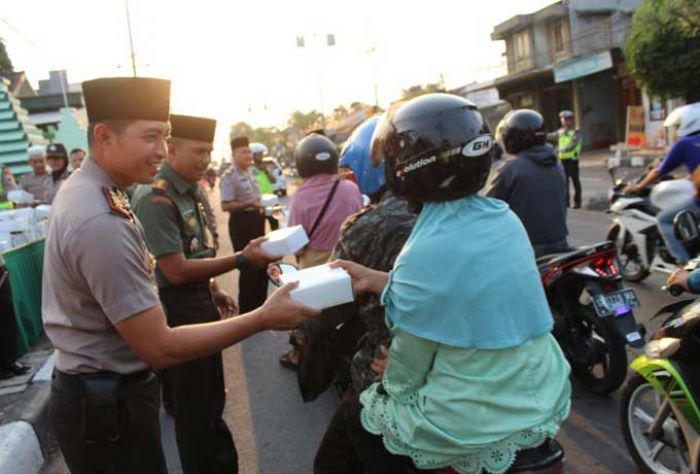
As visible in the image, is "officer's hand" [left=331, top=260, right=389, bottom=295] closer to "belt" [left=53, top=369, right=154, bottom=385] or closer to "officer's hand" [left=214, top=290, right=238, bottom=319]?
"belt" [left=53, top=369, right=154, bottom=385]

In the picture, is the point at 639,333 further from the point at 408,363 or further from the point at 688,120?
the point at 408,363

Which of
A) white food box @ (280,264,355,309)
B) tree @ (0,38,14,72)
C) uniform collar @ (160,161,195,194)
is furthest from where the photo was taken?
tree @ (0,38,14,72)

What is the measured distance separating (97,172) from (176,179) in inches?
49.3

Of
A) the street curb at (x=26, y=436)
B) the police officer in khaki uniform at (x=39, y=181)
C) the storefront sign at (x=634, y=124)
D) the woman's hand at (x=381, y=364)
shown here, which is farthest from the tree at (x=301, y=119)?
the woman's hand at (x=381, y=364)

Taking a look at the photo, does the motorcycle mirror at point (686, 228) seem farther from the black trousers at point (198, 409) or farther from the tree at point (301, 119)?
the tree at point (301, 119)

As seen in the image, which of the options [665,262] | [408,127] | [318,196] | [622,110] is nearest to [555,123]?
[622,110]

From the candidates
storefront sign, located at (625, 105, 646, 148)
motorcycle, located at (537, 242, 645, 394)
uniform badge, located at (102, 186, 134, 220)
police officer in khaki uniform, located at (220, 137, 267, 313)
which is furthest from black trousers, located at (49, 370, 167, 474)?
storefront sign, located at (625, 105, 646, 148)

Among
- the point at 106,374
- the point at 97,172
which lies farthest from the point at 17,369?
the point at 97,172

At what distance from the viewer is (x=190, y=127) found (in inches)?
131

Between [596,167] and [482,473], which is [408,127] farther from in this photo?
[596,167]

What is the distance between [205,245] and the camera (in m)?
3.42

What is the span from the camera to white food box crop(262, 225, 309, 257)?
2.84 m

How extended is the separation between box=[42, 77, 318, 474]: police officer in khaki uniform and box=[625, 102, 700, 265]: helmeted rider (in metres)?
4.70

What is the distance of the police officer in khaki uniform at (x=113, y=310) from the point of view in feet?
6.07
